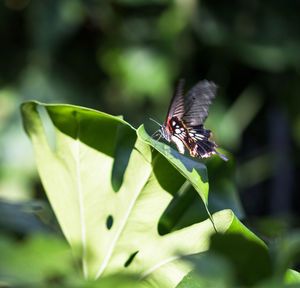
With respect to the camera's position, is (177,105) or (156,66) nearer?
(177,105)

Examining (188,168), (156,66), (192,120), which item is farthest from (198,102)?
(156,66)

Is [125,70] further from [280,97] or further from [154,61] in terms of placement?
[280,97]

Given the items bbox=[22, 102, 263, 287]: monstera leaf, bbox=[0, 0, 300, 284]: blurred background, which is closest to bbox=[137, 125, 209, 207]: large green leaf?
bbox=[22, 102, 263, 287]: monstera leaf

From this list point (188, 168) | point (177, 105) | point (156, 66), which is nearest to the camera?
point (188, 168)

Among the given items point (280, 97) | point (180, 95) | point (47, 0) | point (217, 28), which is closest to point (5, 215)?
point (180, 95)

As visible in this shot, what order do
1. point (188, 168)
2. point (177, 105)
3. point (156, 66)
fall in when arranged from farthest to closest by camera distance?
1. point (156, 66)
2. point (177, 105)
3. point (188, 168)

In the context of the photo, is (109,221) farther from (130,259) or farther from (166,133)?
(166,133)
